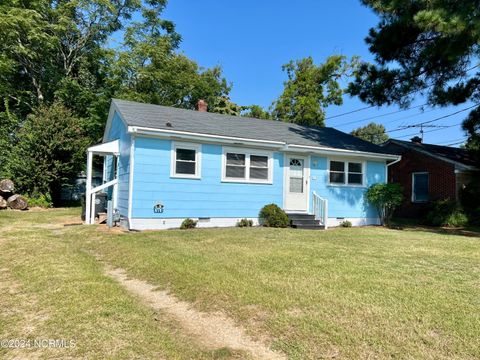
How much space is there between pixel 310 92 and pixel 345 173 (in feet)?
62.9

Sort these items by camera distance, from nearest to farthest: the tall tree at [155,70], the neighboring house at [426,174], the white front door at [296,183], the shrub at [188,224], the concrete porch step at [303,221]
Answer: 1. the shrub at [188,224]
2. the concrete porch step at [303,221]
3. the white front door at [296,183]
4. the neighboring house at [426,174]
5. the tall tree at [155,70]

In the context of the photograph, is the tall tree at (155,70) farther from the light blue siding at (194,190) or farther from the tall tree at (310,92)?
the light blue siding at (194,190)

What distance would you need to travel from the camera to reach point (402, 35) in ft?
42.3

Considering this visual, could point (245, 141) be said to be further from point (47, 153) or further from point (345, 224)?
point (47, 153)

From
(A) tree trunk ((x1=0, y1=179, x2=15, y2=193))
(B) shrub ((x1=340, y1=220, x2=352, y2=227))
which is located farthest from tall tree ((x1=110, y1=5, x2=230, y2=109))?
(B) shrub ((x1=340, y1=220, x2=352, y2=227))

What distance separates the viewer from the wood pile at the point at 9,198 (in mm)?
16906

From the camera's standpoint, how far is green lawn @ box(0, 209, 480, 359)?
130 inches

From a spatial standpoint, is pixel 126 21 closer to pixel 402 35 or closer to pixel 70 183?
pixel 70 183

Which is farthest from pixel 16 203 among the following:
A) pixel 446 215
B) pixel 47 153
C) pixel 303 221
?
pixel 446 215

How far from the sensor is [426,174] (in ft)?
61.7

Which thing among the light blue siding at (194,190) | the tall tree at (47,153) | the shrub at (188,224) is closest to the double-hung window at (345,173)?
the light blue siding at (194,190)

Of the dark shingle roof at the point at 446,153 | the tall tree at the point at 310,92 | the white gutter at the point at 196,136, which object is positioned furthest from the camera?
the tall tree at the point at 310,92

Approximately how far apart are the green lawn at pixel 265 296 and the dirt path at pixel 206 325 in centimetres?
12

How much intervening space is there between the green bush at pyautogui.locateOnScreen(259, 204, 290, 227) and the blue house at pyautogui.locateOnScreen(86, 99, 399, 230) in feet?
1.00
